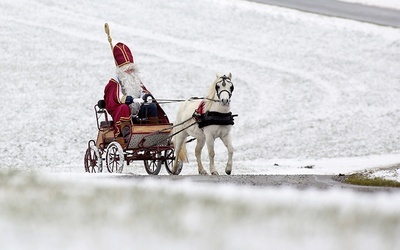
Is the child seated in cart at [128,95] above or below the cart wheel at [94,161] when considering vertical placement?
above

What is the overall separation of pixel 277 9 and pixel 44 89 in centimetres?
1111

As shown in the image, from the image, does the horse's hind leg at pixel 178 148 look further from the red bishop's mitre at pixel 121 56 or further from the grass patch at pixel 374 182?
the grass patch at pixel 374 182

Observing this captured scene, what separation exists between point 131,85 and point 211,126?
1853 millimetres

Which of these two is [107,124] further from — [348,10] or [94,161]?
[348,10]

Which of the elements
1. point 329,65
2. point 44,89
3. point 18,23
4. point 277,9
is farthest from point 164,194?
point 277,9

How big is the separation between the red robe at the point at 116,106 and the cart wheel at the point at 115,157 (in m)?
0.35

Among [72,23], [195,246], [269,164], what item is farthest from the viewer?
[72,23]

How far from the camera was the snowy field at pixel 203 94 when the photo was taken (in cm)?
581

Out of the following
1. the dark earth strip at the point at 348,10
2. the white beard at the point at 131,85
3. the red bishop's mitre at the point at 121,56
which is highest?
the dark earth strip at the point at 348,10

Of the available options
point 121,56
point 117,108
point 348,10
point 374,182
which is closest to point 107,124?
point 117,108

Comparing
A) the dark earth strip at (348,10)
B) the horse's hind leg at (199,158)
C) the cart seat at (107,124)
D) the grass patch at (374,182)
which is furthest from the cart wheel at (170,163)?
the dark earth strip at (348,10)

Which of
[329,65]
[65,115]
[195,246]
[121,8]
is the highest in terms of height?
[121,8]

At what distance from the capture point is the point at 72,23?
34406 mm

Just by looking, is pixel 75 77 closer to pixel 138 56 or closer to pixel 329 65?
pixel 138 56
